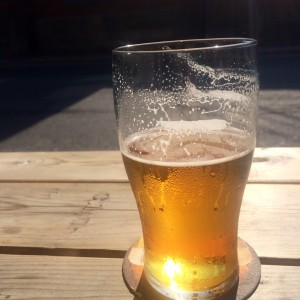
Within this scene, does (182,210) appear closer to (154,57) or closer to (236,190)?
(236,190)

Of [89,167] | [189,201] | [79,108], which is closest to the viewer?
[189,201]

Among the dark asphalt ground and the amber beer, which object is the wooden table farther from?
the dark asphalt ground

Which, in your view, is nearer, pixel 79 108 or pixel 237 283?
pixel 237 283

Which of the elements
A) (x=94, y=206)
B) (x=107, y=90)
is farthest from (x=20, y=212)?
(x=107, y=90)

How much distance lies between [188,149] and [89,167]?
46cm

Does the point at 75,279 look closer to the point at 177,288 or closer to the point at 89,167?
the point at 177,288

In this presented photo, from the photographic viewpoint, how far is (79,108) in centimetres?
445

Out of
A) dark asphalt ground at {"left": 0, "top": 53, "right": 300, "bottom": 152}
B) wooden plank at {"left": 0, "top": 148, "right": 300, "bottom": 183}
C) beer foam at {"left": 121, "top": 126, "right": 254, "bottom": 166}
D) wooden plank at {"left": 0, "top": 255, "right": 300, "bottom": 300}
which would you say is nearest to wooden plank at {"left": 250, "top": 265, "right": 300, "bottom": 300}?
wooden plank at {"left": 0, "top": 255, "right": 300, "bottom": 300}

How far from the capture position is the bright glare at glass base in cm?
58

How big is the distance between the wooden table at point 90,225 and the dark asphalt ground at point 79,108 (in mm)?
2055

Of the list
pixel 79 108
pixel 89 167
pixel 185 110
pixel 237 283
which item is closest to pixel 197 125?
pixel 185 110

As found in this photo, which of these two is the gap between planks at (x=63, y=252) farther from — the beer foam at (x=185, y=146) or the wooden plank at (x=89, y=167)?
the wooden plank at (x=89, y=167)

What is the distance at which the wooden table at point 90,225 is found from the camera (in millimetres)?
585

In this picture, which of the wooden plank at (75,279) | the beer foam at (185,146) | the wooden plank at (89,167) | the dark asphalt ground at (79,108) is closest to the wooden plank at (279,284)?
the wooden plank at (75,279)
